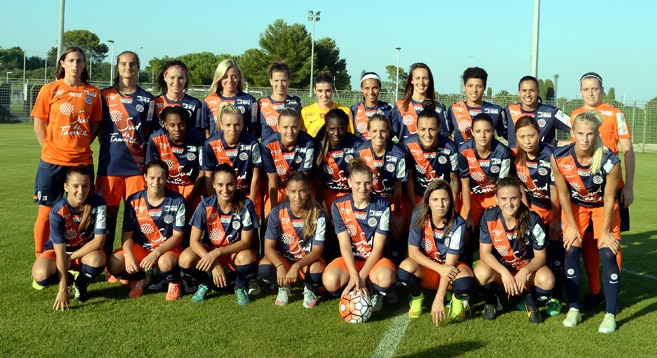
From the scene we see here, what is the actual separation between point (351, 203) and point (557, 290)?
5.47 ft

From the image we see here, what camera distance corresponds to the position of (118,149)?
5.12m

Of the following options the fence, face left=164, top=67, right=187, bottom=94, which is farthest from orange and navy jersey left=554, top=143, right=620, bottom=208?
the fence

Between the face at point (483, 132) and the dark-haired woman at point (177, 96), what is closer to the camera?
the face at point (483, 132)

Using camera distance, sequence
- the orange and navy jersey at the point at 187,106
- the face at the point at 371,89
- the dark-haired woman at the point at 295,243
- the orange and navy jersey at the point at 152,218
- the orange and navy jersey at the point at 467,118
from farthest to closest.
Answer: the face at the point at 371,89, the orange and navy jersey at the point at 467,118, the orange and navy jersey at the point at 187,106, the orange and navy jersey at the point at 152,218, the dark-haired woman at the point at 295,243

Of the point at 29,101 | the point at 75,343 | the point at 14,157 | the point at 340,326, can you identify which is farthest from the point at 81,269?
the point at 29,101

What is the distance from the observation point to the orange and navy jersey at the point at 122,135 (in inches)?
202

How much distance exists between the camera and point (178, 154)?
5.05 meters

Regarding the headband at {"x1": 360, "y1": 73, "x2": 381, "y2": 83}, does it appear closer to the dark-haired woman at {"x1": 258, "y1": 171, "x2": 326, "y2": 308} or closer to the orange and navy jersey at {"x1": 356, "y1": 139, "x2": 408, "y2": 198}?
the orange and navy jersey at {"x1": 356, "y1": 139, "x2": 408, "y2": 198}

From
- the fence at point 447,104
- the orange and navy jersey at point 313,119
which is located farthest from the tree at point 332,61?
the orange and navy jersey at point 313,119

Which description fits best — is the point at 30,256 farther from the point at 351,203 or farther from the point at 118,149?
the point at 351,203

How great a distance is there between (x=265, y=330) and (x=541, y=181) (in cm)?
235

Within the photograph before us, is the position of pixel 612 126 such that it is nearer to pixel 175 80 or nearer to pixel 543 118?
pixel 543 118

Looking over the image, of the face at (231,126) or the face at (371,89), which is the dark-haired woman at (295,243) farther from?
the face at (371,89)

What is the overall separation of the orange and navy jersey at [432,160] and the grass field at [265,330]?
102 centimetres
